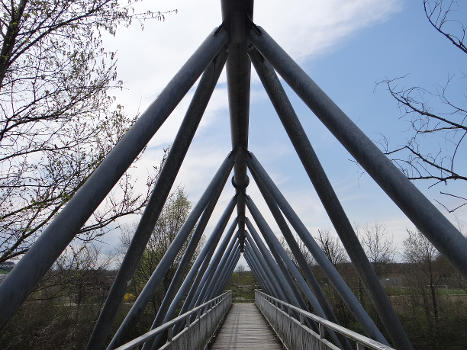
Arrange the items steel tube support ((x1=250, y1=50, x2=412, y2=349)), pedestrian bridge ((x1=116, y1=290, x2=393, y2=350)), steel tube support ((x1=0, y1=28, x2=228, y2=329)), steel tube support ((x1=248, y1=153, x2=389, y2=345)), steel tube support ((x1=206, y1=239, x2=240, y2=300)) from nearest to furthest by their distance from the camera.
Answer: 1. steel tube support ((x1=0, y1=28, x2=228, y2=329))
2. pedestrian bridge ((x1=116, y1=290, x2=393, y2=350))
3. steel tube support ((x1=250, y1=50, x2=412, y2=349))
4. steel tube support ((x1=248, y1=153, x2=389, y2=345))
5. steel tube support ((x1=206, y1=239, x2=240, y2=300))

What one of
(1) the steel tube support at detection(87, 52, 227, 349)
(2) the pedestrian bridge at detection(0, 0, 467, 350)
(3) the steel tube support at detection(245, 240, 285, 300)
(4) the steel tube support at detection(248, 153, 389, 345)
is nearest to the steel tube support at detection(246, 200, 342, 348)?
(2) the pedestrian bridge at detection(0, 0, 467, 350)

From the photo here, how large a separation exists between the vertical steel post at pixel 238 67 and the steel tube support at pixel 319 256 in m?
0.75

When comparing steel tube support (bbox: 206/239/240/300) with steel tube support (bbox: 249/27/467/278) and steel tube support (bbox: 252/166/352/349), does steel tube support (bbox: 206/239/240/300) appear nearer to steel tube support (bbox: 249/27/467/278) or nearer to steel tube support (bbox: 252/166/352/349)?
steel tube support (bbox: 252/166/352/349)

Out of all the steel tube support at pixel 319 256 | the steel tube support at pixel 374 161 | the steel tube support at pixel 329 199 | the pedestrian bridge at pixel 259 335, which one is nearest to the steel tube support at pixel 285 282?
the pedestrian bridge at pixel 259 335

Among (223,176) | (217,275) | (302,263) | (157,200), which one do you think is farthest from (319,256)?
(217,275)

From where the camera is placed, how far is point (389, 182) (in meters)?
3.12

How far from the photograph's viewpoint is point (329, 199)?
4.83 meters

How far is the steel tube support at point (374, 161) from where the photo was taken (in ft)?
9.07

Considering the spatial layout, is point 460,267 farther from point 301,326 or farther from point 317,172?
point 301,326

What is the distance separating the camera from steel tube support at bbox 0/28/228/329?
2.50m

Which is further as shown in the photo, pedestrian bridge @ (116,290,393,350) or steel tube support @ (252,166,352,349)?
steel tube support @ (252,166,352,349)

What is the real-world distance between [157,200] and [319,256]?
11.1 ft

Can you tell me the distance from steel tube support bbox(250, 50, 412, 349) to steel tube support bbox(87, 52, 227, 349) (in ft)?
2.49

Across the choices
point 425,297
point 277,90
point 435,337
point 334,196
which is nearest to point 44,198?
point 277,90
